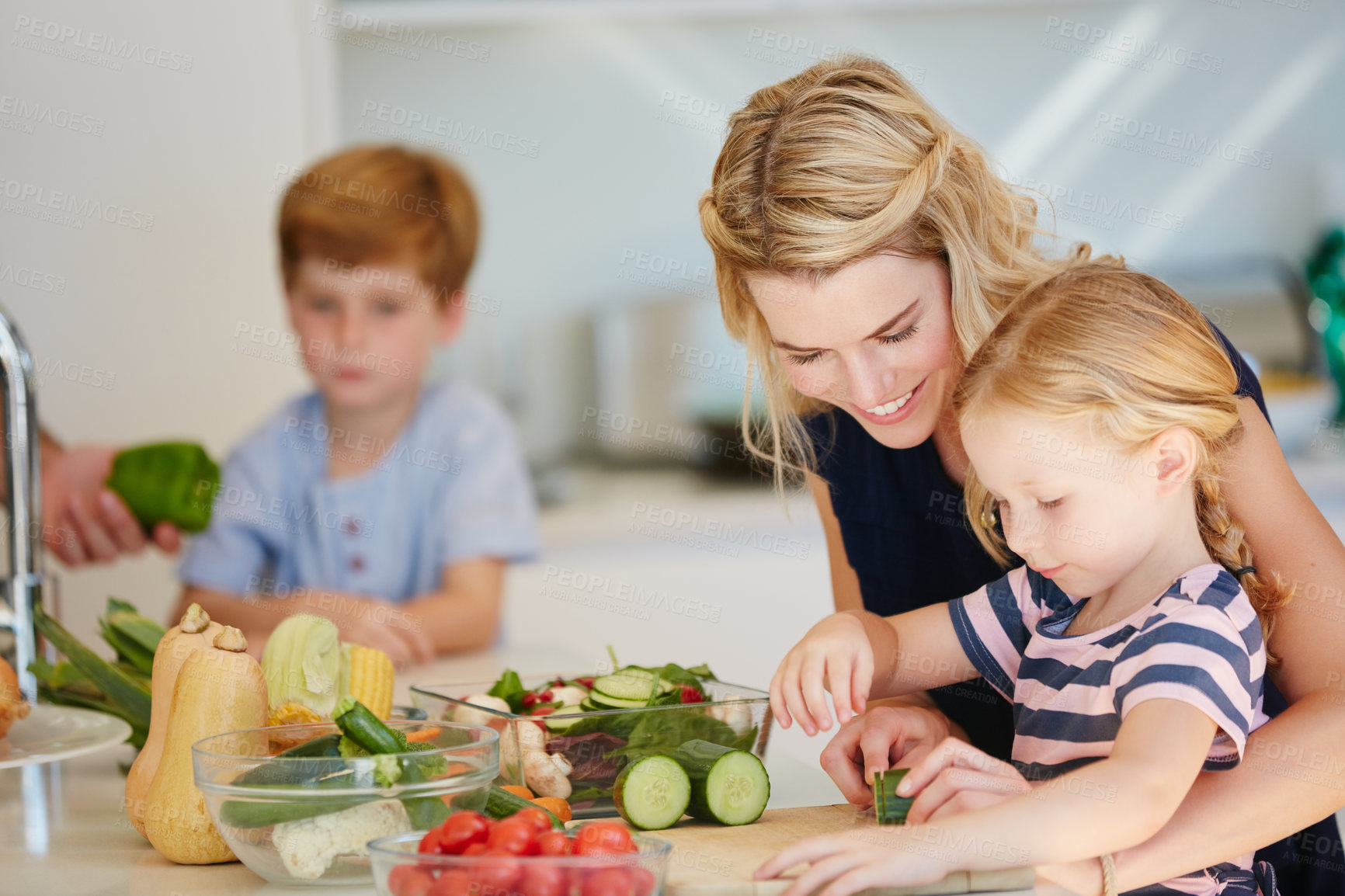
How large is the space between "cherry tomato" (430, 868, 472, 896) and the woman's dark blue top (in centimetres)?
75

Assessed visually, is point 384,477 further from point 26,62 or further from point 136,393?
point 26,62

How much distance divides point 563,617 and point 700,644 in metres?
0.40

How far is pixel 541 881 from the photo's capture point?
0.67 metres

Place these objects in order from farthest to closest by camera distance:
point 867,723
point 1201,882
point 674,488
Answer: point 674,488 < point 867,723 < point 1201,882

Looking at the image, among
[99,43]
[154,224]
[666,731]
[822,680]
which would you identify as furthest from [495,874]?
[99,43]

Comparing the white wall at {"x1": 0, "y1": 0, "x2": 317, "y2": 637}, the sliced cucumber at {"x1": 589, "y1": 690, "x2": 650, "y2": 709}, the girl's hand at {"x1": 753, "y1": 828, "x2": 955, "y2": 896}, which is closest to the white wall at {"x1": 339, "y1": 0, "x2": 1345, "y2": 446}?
the white wall at {"x1": 0, "y1": 0, "x2": 317, "y2": 637}

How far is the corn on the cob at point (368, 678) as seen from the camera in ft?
3.79

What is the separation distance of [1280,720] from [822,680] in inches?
14.4

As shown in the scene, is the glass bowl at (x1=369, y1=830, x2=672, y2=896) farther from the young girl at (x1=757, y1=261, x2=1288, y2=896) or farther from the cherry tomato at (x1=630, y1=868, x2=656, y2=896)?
the young girl at (x1=757, y1=261, x2=1288, y2=896)

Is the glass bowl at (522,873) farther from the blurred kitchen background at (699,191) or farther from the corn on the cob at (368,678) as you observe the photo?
the blurred kitchen background at (699,191)

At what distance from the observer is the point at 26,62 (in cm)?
272

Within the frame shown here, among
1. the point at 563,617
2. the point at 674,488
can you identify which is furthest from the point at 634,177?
Answer: the point at 563,617

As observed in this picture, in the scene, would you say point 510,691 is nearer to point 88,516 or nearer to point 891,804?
point 891,804

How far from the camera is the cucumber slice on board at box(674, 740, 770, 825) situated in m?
0.93
